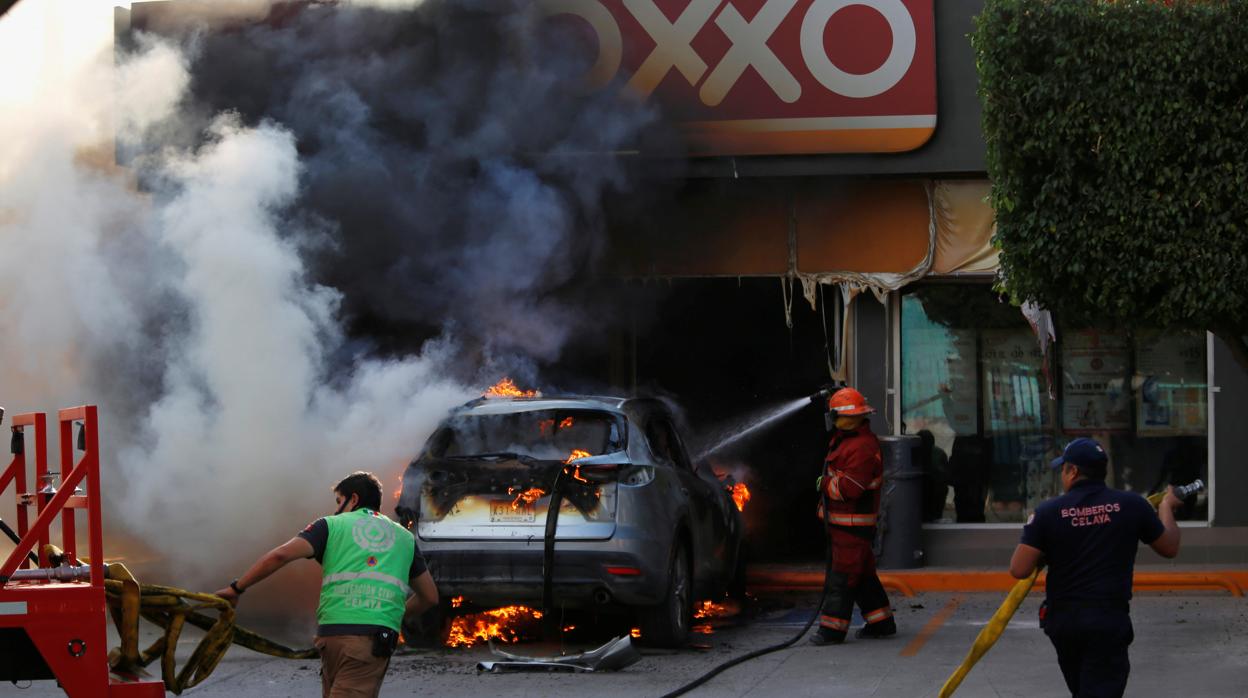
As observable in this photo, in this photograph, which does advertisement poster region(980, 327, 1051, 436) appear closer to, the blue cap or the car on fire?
the car on fire

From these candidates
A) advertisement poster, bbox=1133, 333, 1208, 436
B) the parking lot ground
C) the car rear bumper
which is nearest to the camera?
the parking lot ground

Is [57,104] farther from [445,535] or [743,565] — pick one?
[743,565]

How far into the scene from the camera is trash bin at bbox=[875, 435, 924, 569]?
1305 centimetres

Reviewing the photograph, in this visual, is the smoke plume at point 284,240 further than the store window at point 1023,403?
No

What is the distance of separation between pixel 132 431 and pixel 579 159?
4457 mm

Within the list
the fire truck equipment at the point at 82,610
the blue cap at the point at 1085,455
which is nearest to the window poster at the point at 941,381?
the blue cap at the point at 1085,455

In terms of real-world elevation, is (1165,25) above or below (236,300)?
above

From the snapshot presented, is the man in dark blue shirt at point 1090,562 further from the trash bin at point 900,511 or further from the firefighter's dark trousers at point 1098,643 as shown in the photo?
the trash bin at point 900,511

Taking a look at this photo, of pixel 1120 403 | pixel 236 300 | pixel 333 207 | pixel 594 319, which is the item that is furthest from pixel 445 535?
pixel 1120 403

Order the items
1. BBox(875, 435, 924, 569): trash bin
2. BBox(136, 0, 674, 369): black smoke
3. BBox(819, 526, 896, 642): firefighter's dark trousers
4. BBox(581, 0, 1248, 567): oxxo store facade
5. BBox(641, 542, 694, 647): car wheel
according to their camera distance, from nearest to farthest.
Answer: BBox(641, 542, 694, 647): car wheel < BBox(819, 526, 896, 642): firefighter's dark trousers < BBox(136, 0, 674, 369): black smoke < BBox(875, 435, 924, 569): trash bin < BBox(581, 0, 1248, 567): oxxo store facade

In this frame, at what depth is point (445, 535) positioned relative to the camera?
9.37 m

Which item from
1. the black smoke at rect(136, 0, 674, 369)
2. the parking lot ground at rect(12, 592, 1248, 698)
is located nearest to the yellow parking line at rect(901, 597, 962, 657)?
the parking lot ground at rect(12, 592, 1248, 698)

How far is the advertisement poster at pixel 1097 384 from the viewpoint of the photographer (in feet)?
45.2

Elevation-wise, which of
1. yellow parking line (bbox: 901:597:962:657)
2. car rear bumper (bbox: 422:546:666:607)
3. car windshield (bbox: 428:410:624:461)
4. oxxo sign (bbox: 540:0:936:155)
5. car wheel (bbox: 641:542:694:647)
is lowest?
yellow parking line (bbox: 901:597:962:657)
